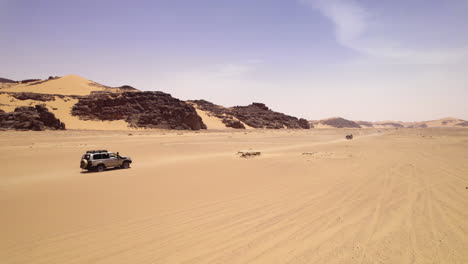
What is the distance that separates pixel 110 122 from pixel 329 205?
5782 cm

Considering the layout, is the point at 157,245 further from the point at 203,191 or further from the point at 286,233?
the point at 203,191

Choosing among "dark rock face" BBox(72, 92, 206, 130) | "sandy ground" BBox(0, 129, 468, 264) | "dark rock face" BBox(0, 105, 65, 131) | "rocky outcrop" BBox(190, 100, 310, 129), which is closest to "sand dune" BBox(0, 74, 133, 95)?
"dark rock face" BBox(72, 92, 206, 130)

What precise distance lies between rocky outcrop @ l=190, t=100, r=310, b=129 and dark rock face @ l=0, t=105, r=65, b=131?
54.0 metres

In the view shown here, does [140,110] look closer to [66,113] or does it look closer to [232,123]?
[66,113]

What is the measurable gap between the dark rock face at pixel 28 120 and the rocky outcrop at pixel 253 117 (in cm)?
5395

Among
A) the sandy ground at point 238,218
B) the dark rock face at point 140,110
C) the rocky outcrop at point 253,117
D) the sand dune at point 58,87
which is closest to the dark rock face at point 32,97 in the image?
the dark rock face at point 140,110

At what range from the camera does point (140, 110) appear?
63375 mm

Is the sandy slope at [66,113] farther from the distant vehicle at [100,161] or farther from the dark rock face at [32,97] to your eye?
the distant vehicle at [100,161]

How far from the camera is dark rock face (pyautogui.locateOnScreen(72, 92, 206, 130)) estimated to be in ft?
192

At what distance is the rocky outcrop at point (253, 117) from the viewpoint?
95.8 m

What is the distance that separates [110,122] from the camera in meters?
56.9

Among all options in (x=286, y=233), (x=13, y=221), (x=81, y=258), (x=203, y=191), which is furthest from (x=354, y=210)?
(x=13, y=221)

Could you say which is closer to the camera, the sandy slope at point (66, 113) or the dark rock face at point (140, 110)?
the sandy slope at point (66, 113)

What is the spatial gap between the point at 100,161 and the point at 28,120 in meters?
35.1
